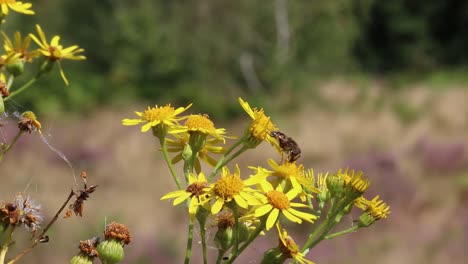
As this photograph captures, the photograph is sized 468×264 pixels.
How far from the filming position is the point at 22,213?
113cm

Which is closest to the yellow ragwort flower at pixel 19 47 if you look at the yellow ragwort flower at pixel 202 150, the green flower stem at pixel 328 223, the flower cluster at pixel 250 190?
the flower cluster at pixel 250 190

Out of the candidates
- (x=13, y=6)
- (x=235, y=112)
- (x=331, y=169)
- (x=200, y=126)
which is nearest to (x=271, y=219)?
(x=200, y=126)

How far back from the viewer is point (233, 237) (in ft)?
3.98

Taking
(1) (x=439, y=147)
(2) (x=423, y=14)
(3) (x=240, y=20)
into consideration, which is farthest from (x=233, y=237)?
(2) (x=423, y=14)

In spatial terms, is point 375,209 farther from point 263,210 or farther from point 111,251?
point 111,251

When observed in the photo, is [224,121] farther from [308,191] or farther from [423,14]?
[423,14]

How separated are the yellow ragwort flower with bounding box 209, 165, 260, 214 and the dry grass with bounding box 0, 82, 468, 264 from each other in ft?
17.8

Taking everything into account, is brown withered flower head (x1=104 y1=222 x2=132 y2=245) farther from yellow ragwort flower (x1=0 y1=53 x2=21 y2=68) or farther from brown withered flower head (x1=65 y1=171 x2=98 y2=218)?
yellow ragwort flower (x1=0 y1=53 x2=21 y2=68)

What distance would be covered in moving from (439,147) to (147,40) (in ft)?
21.7

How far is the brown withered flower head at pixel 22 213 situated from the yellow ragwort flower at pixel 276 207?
0.34 m

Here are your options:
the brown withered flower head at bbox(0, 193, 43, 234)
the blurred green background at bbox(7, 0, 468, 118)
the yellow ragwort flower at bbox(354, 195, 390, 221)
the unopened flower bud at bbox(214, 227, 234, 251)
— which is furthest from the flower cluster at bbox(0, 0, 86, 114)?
the blurred green background at bbox(7, 0, 468, 118)

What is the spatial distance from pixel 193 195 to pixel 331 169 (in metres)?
10.0

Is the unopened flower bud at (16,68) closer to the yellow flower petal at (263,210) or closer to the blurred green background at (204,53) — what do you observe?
the yellow flower petal at (263,210)

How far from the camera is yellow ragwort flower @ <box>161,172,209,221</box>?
1122 mm
